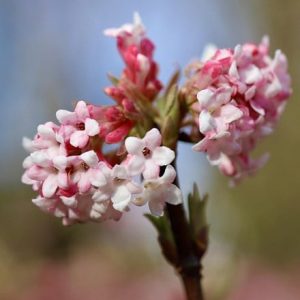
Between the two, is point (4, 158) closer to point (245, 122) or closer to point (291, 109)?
point (291, 109)

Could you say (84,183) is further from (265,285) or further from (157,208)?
(265,285)

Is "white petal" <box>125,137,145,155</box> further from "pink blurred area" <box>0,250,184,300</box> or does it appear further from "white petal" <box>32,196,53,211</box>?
"pink blurred area" <box>0,250,184,300</box>

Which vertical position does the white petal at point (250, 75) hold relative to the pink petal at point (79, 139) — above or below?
above

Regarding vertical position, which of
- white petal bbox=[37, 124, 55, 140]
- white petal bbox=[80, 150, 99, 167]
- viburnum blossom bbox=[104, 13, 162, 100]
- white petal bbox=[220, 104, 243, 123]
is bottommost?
white petal bbox=[80, 150, 99, 167]

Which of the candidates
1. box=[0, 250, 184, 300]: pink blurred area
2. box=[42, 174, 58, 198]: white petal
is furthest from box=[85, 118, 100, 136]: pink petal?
box=[0, 250, 184, 300]: pink blurred area

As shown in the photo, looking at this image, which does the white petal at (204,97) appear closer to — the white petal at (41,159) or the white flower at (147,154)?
the white flower at (147,154)

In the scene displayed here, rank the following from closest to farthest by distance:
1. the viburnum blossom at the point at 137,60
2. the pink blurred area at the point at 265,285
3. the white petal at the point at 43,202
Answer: the white petal at the point at 43,202 → the viburnum blossom at the point at 137,60 → the pink blurred area at the point at 265,285

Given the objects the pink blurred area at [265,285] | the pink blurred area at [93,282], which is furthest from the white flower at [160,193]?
the pink blurred area at [93,282]
